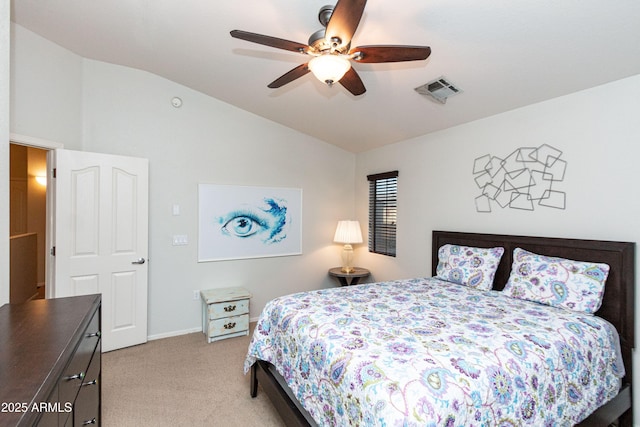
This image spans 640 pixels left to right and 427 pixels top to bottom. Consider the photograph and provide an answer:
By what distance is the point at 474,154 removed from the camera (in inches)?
125

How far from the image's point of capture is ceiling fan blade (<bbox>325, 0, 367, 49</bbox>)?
54.7 inches

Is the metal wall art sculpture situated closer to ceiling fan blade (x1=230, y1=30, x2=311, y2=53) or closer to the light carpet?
ceiling fan blade (x1=230, y1=30, x2=311, y2=53)

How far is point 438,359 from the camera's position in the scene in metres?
1.42

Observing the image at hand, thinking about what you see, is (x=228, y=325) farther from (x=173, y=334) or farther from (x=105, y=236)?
(x=105, y=236)

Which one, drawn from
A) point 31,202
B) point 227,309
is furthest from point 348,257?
point 31,202

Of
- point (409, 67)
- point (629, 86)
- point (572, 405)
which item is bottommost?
point (572, 405)

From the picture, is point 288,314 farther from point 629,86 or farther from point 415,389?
point 629,86

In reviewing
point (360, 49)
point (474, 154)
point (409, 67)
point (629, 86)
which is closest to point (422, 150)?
point (474, 154)

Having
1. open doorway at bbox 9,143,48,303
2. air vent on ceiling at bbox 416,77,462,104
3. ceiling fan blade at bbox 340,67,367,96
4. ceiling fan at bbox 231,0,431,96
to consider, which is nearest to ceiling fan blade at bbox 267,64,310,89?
Result: ceiling fan at bbox 231,0,431,96

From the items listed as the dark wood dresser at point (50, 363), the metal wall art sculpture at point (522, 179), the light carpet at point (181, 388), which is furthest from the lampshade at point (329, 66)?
the light carpet at point (181, 388)

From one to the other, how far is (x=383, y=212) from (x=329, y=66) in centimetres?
284

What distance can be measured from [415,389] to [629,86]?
258cm

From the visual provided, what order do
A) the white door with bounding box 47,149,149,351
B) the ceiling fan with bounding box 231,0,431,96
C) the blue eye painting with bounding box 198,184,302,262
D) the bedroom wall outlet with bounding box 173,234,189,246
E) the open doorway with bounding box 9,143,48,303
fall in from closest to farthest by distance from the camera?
1. the ceiling fan with bounding box 231,0,431,96
2. the white door with bounding box 47,149,149,351
3. the bedroom wall outlet with bounding box 173,234,189,246
4. the blue eye painting with bounding box 198,184,302,262
5. the open doorway with bounding box 9,143,48,303

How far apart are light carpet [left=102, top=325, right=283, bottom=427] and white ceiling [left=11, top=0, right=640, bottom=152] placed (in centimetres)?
282
